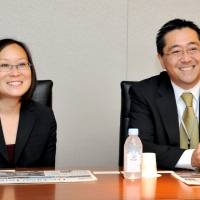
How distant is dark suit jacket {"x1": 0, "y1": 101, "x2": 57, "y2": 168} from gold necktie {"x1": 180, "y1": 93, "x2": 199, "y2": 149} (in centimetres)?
76

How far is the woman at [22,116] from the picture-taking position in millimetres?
2252

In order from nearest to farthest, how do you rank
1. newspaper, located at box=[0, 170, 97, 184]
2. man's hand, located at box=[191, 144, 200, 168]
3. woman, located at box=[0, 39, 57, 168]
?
newspaper, located at box=[0, 170, 97, 184] → man's hand, located at box=[191, 144, 200, 168] → woman, located at box=[0, 39, 57, 168]

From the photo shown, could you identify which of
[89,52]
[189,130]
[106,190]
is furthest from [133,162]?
[89,52]

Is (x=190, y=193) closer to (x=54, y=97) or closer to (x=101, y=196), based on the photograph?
(x=101, y=196)

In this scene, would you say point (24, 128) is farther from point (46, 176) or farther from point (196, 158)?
point (196, 158)

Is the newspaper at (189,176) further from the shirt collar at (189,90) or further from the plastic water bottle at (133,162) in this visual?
the shirt collar at (189,90)

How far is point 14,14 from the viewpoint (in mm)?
3018

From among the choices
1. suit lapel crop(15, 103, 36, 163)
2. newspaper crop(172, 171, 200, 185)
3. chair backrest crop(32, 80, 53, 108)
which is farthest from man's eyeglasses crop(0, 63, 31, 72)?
newspaper crop(172, 171, 200, 185)

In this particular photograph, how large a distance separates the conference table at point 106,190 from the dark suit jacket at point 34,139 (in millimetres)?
674

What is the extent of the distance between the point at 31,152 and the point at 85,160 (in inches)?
39.0

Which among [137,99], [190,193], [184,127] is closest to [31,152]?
[137,99]

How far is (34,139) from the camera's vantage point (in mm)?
2312

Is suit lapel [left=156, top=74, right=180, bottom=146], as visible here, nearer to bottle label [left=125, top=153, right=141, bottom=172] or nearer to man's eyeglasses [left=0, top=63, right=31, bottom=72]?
bottle label [left=125, top=153, right=141, bottom=172]

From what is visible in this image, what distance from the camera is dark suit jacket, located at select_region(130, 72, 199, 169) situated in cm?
228
